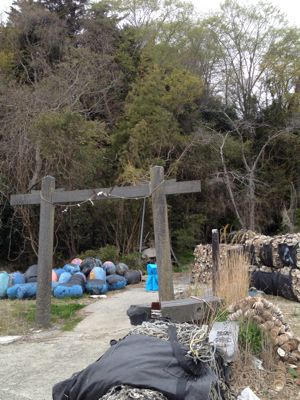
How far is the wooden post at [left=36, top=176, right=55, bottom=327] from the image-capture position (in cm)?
723

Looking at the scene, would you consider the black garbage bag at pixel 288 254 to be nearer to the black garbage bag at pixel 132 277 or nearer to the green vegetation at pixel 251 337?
the black garbage bag at pixel 132 277

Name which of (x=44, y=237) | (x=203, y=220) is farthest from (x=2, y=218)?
(x=44, y=237)

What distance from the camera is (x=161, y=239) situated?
21.2ft

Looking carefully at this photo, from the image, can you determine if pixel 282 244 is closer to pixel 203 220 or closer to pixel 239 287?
pixel 239 287

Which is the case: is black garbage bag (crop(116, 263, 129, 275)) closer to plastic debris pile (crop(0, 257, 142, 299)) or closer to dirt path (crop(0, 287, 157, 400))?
plastic debris pile (crop(0, 257, 142, 299))

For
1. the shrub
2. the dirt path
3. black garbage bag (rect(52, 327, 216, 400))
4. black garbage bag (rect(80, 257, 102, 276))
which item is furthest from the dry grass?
the shrub

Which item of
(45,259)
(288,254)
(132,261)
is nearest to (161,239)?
(45,259)

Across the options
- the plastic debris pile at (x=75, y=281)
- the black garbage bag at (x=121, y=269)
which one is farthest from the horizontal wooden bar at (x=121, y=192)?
the black garbage bag at (x=121, y=269)

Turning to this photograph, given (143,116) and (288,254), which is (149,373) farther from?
(143,116)

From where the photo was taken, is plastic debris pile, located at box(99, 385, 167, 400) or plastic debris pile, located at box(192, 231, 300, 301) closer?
plastic debris pile, located at box(99, 385, 167, 400)

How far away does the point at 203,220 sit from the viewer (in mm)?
18359

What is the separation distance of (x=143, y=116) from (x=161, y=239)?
11236 mm

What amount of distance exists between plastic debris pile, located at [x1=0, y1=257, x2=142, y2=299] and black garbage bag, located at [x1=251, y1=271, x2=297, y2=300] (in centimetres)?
293

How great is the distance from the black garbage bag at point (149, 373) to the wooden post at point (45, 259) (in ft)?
15.3
